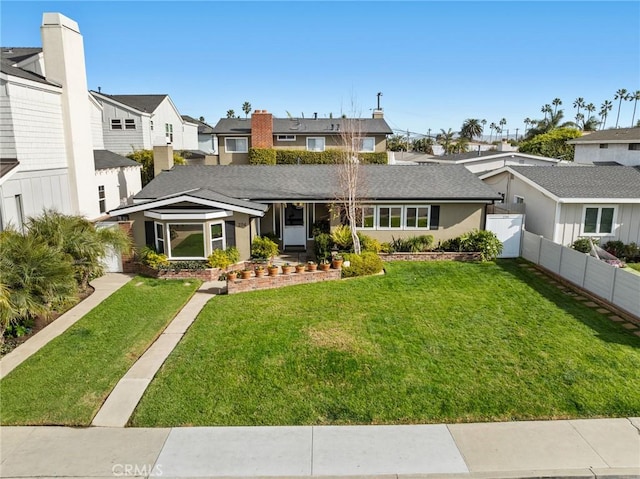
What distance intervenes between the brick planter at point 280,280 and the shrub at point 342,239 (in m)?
2.37

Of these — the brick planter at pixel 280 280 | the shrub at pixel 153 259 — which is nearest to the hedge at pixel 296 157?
the shrub at pixel 153 259

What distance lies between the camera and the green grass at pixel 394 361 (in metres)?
8.28

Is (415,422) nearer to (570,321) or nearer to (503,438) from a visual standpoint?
(503,438)

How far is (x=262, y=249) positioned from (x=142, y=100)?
25.6 metres

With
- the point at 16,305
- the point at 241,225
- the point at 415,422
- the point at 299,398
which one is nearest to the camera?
the point at 415,422

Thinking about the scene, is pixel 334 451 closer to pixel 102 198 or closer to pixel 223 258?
pixel 223 258

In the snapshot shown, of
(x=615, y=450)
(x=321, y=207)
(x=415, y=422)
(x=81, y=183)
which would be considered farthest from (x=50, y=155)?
(x=615, y=450)

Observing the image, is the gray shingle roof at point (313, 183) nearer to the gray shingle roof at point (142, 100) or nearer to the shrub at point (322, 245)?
the shrub at point (322, 245)

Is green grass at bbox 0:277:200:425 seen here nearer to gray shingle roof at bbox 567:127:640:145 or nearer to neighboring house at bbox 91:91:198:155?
neighboring house at bbox 91:91:198:155

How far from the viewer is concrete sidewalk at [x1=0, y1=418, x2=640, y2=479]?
6746 millimetres

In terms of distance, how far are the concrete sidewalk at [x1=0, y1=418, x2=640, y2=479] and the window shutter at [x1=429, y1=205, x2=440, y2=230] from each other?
1218 centimetres

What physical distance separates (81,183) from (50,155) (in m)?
2.19

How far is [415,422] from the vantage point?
7969 mm

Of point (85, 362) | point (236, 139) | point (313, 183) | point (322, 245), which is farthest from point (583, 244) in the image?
point (236, 139)
